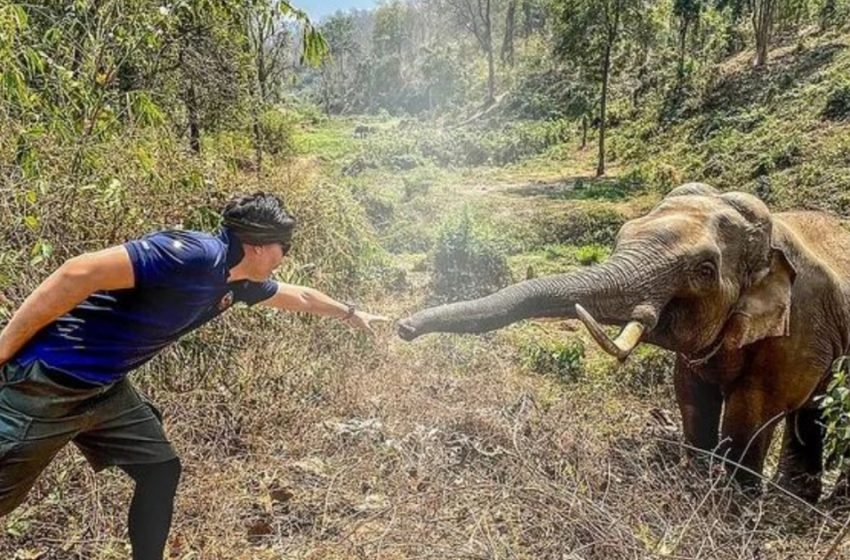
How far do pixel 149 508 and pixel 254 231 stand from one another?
98 cm

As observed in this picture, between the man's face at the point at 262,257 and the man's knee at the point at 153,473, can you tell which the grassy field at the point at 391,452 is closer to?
the man's knee at the point at 153,473

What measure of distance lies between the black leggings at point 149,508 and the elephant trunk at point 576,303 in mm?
1132

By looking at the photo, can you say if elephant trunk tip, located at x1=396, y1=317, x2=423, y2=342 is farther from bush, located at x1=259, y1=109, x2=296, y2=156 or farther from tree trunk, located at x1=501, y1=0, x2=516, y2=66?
tree trunk, located at x1=501, y1=0, x2=516, y2=66

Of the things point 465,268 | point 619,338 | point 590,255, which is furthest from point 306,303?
point 590,255

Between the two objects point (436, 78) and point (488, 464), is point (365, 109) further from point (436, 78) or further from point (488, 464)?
point (488, 464)

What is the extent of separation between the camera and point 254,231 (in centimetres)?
249

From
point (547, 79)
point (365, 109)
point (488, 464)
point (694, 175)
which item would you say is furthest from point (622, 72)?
point (488, 464)

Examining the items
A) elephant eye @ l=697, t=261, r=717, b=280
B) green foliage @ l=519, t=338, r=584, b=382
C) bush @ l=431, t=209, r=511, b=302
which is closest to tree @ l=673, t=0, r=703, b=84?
bush @ l=431, t=209, r=511, b=302

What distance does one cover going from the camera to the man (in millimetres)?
2275

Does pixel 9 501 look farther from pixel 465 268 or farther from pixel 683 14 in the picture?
pixel 683 14

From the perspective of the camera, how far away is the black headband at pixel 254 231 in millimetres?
2490

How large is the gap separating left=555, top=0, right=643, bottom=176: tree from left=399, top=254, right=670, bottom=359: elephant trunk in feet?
67.2

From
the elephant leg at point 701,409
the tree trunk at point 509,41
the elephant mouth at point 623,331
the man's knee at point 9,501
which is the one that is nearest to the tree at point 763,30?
the tree trunk at point 509,41

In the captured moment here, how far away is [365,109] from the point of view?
6319 cm
